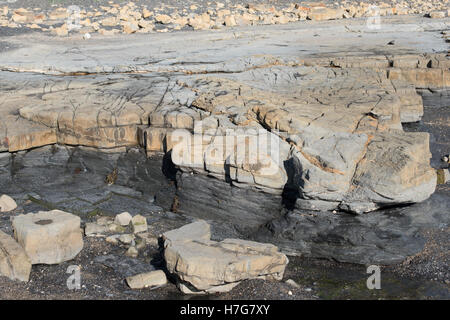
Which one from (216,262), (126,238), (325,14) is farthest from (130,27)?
(216,262)

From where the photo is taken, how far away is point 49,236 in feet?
19.9

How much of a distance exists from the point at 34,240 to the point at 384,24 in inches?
406

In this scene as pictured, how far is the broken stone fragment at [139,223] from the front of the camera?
686 centimetres

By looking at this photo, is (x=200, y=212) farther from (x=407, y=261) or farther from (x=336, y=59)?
(x=336, y=59)

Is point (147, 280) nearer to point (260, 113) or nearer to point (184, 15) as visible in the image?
point (260, 113)

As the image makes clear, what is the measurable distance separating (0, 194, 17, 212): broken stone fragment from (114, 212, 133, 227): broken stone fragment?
1429 mm

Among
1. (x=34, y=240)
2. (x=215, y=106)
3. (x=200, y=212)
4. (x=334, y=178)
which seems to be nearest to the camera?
(x=34, y=240)

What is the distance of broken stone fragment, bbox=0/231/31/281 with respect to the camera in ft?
18.6

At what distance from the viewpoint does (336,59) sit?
9.92m

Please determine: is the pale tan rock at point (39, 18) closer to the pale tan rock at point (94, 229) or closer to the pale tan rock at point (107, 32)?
the pale tan rock at point (107, 32)

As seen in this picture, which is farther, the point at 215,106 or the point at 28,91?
the point at 28,91

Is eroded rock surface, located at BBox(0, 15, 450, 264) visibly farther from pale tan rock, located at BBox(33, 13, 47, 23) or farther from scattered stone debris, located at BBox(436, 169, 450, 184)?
pale tan rock, located at BBox(33, 13, 47, 23)

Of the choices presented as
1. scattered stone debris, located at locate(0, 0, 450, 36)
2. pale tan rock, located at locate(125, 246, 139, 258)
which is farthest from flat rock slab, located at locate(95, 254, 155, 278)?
scattered stone debris, located at locate(0, 0, 450, 36)

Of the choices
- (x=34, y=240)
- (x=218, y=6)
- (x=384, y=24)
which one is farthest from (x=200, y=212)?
(x=218, y=6)
